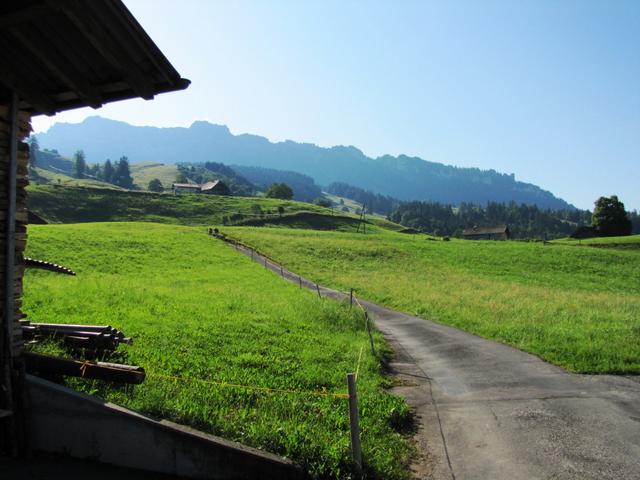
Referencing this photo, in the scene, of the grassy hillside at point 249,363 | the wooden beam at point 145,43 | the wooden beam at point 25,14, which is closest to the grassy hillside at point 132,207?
the grassy hillside at point 249,363

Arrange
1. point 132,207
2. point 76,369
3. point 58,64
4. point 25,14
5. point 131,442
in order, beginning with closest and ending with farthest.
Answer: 1. point 25,14
2. point 131,442
3. point 58,64
4. point 76,369
5. point 132,207

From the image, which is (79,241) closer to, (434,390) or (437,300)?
(437,300)

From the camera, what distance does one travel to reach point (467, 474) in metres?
7.62

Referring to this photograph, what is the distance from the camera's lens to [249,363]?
39.8 ft

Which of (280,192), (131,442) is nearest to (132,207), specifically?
(280,192)

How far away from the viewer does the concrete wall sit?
22.6 feet

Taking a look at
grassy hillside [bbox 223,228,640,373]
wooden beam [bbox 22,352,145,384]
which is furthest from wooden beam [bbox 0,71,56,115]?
grassy hillside [bbox 223,228,640,373]

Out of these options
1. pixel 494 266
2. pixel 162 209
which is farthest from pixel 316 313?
pixel 162 209

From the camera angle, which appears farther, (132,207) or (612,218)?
(132,207)

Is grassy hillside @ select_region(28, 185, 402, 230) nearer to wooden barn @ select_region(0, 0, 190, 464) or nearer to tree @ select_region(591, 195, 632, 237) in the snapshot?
tree @ select_region(591, 195, 632, 237)

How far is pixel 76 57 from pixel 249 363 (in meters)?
7.90

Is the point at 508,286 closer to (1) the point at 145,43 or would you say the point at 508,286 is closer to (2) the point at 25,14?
(1) the point at 145,43

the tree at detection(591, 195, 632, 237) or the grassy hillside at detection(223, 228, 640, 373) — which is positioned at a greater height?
the tree at detection(591, 195, 632, 237)

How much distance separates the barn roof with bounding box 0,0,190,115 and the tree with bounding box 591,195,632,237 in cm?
12553
